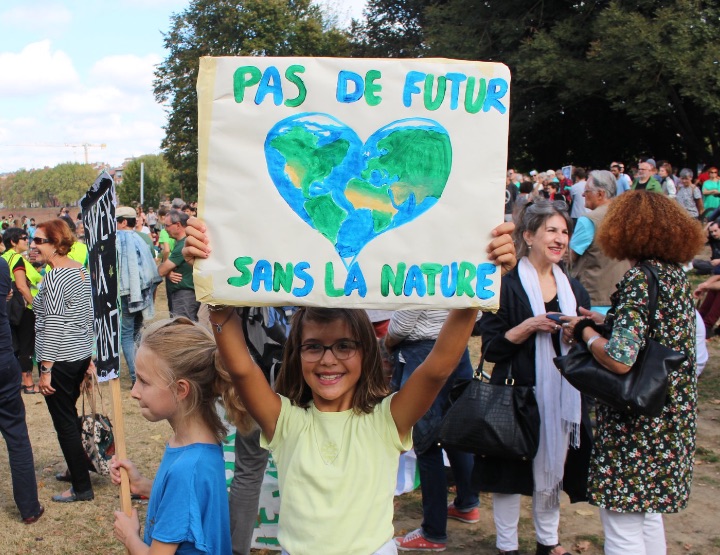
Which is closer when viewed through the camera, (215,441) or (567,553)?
(215,441)

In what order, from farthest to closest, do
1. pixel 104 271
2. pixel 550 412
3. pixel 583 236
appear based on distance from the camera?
pixel 583 236
pixel 550 412
pixel 104 271

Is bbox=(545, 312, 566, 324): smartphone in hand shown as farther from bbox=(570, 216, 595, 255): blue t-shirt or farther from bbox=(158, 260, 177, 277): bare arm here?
bbox=(158, 260, 177, 277): bare arm

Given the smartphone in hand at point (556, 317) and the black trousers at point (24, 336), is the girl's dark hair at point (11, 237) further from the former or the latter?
the smartphone in hand at point (556, 317)

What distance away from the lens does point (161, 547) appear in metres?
2.30

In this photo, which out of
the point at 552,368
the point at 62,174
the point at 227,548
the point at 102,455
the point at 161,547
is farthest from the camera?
the point at 62,174

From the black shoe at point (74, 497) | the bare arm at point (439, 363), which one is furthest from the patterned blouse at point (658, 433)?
the black shoe at point (74, 497)

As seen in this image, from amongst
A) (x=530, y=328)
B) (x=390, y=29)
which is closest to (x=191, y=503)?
(x=530, y=328)

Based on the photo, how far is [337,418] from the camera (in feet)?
7.96

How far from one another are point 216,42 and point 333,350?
45.0 metres

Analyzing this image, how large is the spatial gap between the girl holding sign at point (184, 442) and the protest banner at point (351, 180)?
1.75 feet

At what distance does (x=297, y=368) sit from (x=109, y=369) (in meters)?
0.93

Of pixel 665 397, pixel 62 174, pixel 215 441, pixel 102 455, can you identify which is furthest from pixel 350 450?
pixel 62 174

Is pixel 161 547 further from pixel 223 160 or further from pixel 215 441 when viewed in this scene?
pixel 223 160

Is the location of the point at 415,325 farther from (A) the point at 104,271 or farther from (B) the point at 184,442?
(B) the point at 184,442
